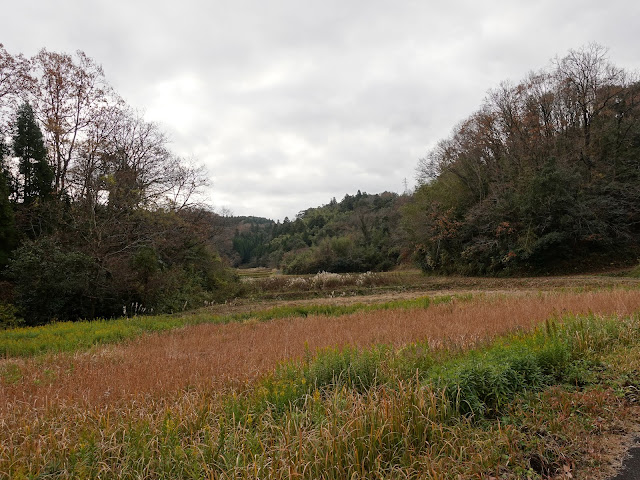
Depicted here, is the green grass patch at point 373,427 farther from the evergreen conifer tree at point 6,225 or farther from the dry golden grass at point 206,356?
the evergreen conifer tree at point 6,225

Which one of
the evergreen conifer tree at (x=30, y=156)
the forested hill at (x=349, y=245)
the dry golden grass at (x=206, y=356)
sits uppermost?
the evergreen conifer tree at (x=30, y=156)

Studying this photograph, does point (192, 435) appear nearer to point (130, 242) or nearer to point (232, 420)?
point (232, 420)

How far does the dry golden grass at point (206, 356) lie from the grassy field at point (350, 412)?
0.06 meters

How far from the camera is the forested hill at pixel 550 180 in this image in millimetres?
24891

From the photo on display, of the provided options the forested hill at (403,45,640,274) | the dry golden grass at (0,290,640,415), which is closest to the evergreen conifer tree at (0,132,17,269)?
the dry golden grass at (0,290,640,415)

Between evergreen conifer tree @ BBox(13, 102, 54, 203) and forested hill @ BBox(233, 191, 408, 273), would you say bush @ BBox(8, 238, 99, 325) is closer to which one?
evergreen conifer tree @ BBox(13, 102, 54, 203)

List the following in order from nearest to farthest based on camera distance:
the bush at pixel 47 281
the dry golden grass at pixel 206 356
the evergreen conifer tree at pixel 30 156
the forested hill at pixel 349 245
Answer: the dry golden grass at pixel 206 356, the bush at pixel 47 281, the evergreen conifer tree at pixel 30 156, the forested hill at pixel 349 245

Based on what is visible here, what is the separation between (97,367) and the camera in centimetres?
689

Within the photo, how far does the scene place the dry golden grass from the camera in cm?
507

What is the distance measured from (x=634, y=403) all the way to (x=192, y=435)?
504cm

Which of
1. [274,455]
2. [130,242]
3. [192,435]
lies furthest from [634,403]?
[130,242]

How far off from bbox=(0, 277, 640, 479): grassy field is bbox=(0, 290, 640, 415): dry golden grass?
6 cm

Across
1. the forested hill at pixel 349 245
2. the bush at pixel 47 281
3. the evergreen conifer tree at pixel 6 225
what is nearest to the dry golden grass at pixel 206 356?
the bush at pixel 47 281

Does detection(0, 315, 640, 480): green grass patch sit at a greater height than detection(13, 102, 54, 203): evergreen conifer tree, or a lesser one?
lesser
